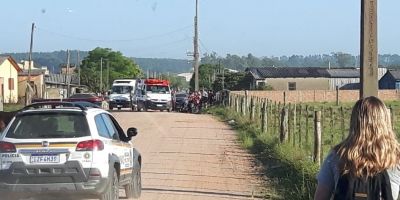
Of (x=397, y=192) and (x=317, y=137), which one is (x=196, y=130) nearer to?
(x=317, y=137)

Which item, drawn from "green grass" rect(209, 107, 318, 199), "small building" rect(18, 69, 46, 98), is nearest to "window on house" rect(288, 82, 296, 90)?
"small building" rect(18, 69, 46, 98)

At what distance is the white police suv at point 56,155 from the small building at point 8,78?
6967 centimetres

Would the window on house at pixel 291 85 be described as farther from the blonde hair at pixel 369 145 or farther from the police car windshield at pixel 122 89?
the blonde hair at pixel 369 145

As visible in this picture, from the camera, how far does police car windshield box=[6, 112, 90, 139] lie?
11.0 m

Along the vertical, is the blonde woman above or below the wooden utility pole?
below

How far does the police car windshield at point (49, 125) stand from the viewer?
1103 centimetres

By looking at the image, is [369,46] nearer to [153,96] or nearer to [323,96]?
[153,96]

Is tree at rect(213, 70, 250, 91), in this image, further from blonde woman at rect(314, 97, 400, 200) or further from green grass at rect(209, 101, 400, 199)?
blonde woman at rect(314, 97, 400, 200)

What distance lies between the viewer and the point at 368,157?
4492mm

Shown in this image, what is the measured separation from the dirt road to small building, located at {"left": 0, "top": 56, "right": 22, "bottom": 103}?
5200cm

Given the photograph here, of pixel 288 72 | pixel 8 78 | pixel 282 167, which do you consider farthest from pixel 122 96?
pixel 288 72

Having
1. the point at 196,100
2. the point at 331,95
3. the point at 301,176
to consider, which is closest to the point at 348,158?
the point at 301,176

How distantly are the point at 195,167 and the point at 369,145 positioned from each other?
45.7 feet

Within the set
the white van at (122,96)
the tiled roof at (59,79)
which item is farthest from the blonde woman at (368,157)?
the tiled roof at (59,79)
